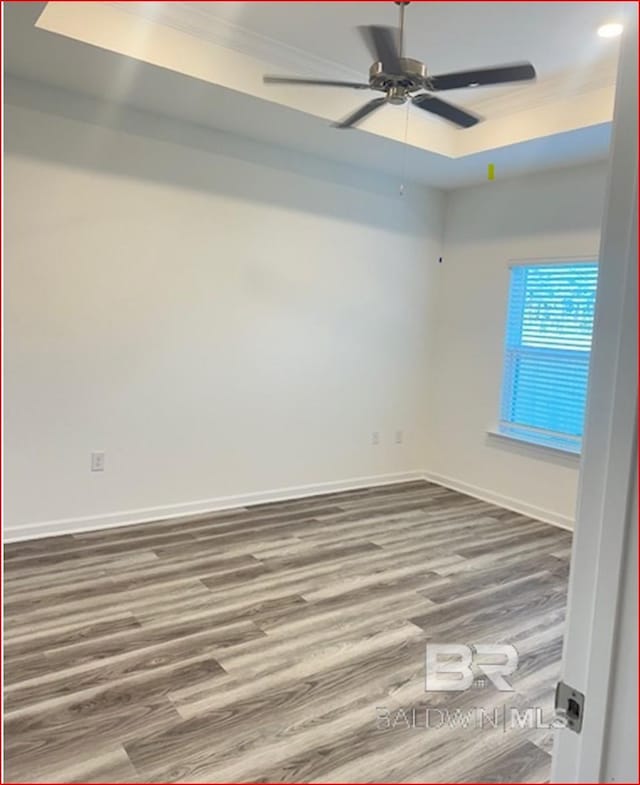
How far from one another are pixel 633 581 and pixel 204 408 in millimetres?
3759

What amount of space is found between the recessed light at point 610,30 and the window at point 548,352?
1.60 metres

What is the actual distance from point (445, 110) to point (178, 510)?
3085 mm

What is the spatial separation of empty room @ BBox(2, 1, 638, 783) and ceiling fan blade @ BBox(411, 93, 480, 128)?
2cm

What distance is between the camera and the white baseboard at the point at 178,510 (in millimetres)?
3719

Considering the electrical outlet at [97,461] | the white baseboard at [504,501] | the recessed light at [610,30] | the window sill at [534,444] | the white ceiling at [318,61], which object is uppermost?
the recessed light at [610,30]

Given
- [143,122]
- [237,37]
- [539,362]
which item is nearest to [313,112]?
[237,37]

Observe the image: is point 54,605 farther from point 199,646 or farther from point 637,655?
point 637,655

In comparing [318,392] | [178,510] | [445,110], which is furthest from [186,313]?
[445,110]

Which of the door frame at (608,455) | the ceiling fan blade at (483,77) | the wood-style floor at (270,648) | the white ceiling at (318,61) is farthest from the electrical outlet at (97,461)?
the door frame at (608,455)

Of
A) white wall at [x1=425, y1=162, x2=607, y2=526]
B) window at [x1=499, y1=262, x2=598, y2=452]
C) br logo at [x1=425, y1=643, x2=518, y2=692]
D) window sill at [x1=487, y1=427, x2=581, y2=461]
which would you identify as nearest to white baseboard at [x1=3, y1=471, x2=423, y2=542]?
white wall at [x1=425, y1=162, x2=607, y2=526]

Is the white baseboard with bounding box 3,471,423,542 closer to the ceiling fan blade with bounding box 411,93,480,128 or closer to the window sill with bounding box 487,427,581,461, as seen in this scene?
the window sill with bounding box 487,427,581,461

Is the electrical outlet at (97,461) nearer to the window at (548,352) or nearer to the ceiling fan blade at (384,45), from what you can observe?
the ceiling fan blade at (384,45)

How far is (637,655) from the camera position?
2.47 feet

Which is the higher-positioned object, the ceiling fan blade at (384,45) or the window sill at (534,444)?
the ceiling fan blade at (384,45)
